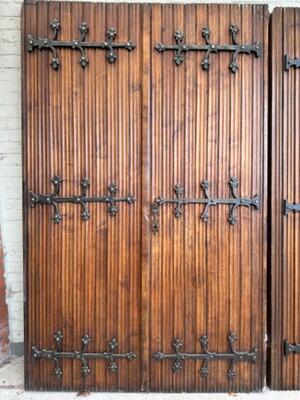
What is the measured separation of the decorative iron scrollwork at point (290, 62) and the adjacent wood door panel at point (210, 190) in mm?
100

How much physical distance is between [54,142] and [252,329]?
1316 millimetres

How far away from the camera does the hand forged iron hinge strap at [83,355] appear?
177 centimetres

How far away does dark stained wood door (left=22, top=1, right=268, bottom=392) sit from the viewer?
1756 mm

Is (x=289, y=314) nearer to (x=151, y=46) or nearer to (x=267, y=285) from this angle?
(x=267, y=285)

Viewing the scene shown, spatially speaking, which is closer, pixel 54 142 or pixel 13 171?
pixel 54 142

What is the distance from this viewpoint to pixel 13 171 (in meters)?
2.07

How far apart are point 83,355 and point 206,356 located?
592 millimetres

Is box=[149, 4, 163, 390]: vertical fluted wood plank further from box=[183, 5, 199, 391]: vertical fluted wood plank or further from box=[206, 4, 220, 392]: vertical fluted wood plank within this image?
box=[206, 4, 220, 392]: vertical fluted wood plank

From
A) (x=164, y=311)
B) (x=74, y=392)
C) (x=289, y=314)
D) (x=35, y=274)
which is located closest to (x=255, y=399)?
(x=289, y=314)

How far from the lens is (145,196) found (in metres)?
1.76

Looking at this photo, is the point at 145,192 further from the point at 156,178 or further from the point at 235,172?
the point at 235,172

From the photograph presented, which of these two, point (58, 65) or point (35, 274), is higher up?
point (58, 65)

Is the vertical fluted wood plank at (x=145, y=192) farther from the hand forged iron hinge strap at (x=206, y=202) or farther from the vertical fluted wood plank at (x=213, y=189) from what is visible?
the vertical fluted wood plank at (x=213, y=189)

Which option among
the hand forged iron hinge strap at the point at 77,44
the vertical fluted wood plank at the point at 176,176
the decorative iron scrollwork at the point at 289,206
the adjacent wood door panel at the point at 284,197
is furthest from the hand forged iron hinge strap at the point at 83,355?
the hand forged iron hinge strap at the point at 77,44
